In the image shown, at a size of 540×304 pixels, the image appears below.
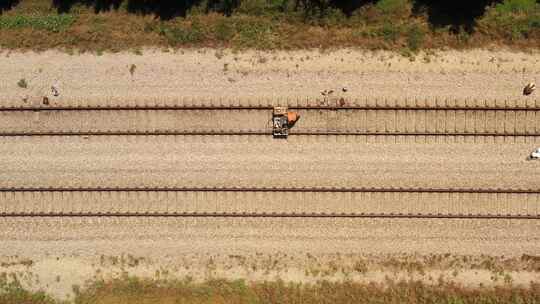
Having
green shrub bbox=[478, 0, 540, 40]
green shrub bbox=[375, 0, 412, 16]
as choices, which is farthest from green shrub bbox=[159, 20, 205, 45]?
green shrub bbox=[478, 0, 540, 40]

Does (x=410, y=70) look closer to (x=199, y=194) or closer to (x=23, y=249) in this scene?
(x=199, y=194)

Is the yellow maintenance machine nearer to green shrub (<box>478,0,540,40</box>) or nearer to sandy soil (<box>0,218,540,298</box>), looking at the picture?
sandy soil (<box>0,218,540,298</box>)

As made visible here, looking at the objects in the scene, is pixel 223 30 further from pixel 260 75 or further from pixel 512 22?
pixel 512 22

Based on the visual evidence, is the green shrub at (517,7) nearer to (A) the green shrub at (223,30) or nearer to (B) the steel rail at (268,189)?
(B) the steel rail at (268,189)

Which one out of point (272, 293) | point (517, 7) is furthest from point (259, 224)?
point (517, 7)

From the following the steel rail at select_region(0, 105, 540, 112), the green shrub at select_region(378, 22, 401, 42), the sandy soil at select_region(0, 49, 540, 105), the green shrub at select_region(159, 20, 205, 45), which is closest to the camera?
the steel rail at select_region(0, 105, 540, 112)

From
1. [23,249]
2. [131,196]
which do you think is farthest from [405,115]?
[23,249]
